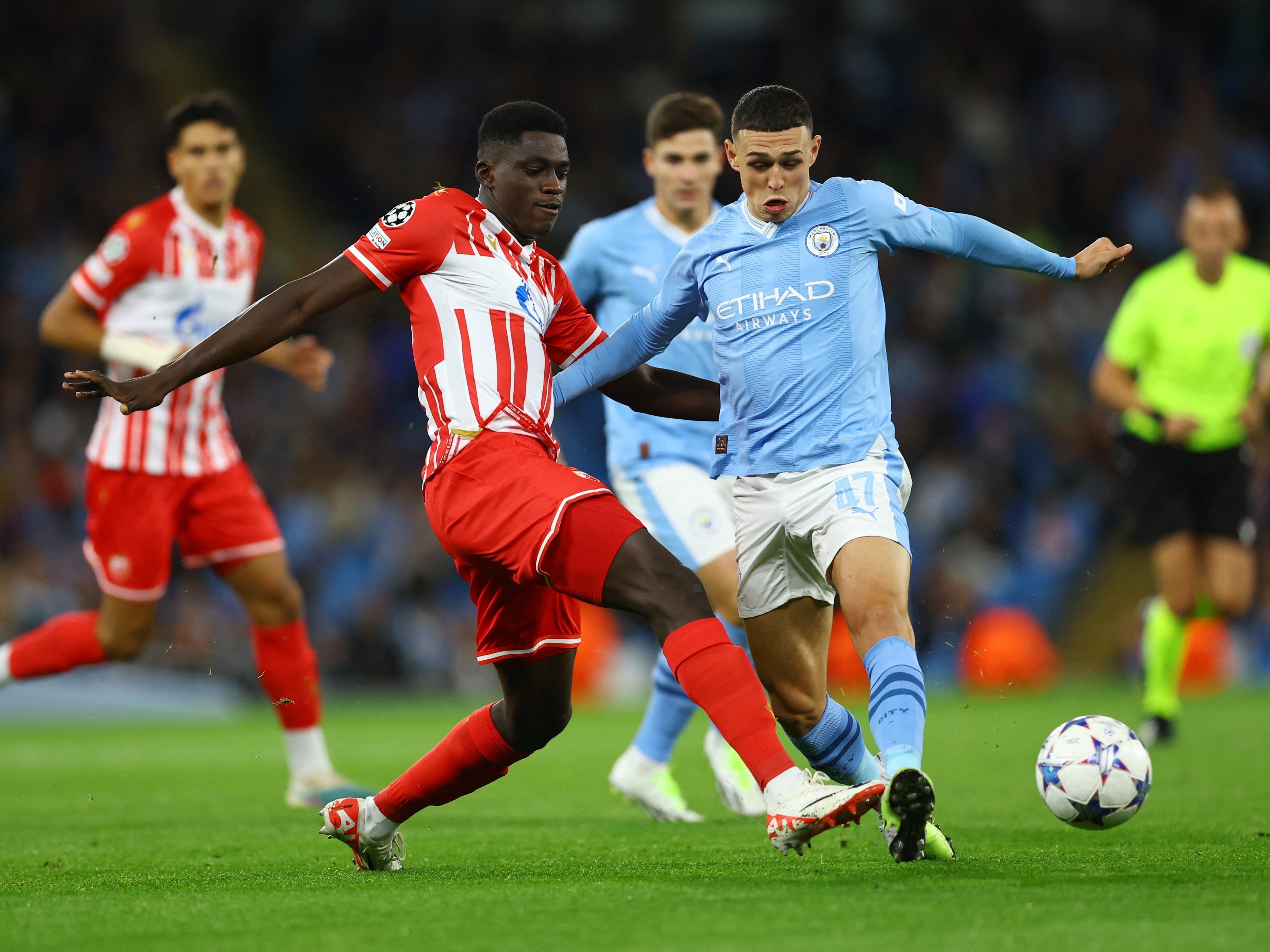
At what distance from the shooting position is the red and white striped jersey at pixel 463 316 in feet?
14.4

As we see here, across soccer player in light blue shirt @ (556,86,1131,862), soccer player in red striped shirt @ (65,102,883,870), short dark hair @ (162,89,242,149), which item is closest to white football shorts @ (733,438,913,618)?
soccer player in light blue shirt @ (556,86,1131,862)

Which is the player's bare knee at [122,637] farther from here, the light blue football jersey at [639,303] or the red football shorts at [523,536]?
the red football shorts at [523,536]

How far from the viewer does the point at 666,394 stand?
509cm

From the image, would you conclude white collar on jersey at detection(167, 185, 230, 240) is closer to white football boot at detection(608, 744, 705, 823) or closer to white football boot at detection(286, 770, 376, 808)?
white football boot at detection(286, 770, 376, 808)

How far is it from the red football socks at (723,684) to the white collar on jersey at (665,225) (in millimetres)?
3098

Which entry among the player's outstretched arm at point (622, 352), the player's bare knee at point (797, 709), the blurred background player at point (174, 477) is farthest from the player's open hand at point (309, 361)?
the player's bare knee at point (797, 709)

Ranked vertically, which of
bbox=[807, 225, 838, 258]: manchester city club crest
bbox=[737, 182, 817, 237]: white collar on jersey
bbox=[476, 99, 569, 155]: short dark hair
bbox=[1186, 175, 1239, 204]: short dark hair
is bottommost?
bbox=[807, 225, 838, 258]: manchester city club crest

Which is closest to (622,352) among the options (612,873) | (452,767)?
(452,767)

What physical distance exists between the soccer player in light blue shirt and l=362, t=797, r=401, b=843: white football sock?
1249 mm

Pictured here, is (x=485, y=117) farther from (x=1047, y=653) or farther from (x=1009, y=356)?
(x=1009, y=356)

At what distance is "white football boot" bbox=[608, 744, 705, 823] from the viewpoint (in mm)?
6199

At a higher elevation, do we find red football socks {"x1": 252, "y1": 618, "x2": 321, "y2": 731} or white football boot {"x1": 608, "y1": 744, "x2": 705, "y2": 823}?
red football socks {"x1": 252, "y1": 618, "x2": 321, "y2": 731}

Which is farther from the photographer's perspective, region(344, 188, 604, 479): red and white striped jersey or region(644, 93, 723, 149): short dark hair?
region(644, 93, 723, 149): short dark hair

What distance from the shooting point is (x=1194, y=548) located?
8836 mm
